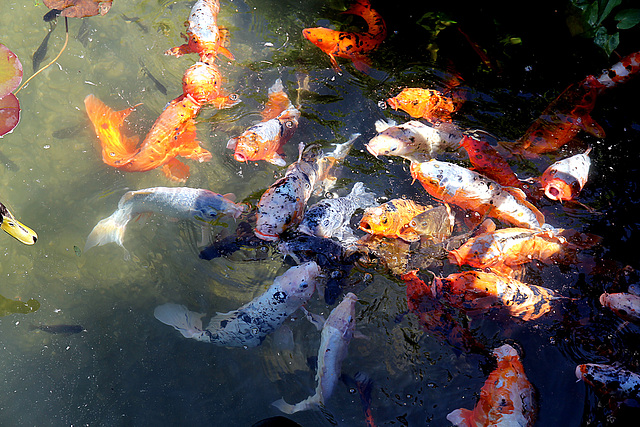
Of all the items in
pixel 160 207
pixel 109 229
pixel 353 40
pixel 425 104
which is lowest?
pixel 109 229

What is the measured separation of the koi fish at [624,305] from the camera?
11.1ft

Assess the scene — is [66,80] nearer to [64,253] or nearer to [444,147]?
[64,253]

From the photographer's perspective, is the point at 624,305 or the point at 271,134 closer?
the point at 624,305

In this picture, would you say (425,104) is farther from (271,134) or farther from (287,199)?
(287,199)

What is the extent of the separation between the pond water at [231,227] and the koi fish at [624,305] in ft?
0.36

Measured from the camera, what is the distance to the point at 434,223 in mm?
3766

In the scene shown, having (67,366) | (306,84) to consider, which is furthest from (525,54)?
(67,366)

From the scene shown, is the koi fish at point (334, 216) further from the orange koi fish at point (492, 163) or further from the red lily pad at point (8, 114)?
the red lily pad at point (8, 114)

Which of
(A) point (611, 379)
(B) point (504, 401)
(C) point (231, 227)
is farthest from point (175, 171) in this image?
(A) point (611, 379)

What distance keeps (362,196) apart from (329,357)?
5.41 feet

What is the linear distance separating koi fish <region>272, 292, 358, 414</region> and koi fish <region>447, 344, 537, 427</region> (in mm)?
997

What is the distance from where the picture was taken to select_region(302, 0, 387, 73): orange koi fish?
4801 millimetres

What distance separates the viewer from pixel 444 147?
4324 mm

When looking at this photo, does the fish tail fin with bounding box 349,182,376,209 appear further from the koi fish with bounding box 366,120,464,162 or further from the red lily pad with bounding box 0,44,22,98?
the red lily pad with bounding box 0,44,22,98
